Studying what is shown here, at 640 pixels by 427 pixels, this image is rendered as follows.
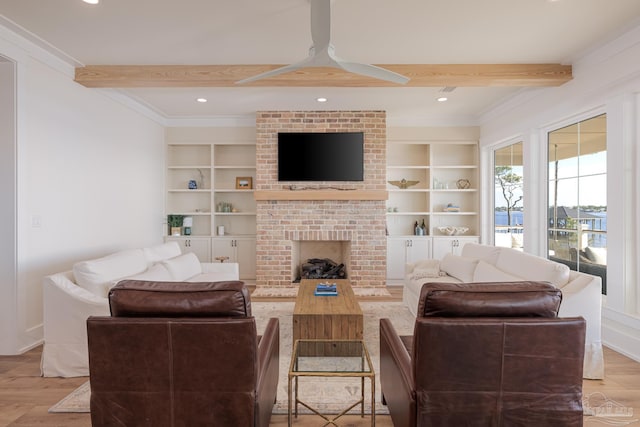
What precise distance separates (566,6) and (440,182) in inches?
141

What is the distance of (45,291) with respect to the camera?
2.57 meters

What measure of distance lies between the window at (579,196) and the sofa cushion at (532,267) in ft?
2.97

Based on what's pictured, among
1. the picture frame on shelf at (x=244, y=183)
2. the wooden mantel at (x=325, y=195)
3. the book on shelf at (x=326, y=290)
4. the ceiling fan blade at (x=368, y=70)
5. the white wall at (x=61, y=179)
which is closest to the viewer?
the ceiling fan blade at (x=368, y=70)

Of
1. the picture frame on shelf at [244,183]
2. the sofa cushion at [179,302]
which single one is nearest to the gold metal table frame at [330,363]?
the sofa cushion at [179,302]

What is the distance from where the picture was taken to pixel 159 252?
12.7ft

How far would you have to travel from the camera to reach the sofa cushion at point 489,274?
119 inches

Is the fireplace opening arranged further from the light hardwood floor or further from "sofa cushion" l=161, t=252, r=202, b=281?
the light hardwood floor

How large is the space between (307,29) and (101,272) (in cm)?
260

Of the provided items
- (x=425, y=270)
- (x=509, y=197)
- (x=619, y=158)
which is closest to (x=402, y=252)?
(x=425, y=270)

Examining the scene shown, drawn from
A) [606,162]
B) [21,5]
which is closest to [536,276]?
[606,162]

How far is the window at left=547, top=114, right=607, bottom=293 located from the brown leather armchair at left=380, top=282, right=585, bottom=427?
2.61m

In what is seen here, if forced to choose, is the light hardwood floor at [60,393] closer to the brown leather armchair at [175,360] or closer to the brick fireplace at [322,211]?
the brown leather armchair at [175,360]

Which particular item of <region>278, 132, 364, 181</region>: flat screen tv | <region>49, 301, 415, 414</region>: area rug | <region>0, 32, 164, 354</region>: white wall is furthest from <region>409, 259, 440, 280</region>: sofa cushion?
<region>0, 32, 164, 354</region>: white wall

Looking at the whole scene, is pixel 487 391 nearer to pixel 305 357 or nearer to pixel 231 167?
pixel 305 357
